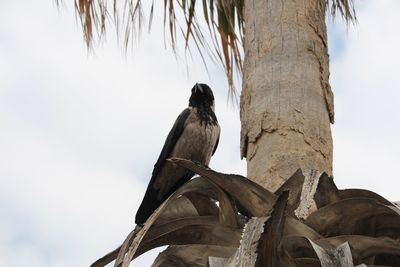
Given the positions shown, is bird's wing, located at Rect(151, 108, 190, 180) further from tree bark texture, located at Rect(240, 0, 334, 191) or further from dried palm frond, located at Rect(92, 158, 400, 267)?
dried palm frond, located at Rect(92, 158, 400, 267)

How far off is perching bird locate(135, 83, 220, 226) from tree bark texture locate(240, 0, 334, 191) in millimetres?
2091

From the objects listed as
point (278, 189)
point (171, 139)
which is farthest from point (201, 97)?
point (278, 189)

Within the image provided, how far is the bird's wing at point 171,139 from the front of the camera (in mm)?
6289

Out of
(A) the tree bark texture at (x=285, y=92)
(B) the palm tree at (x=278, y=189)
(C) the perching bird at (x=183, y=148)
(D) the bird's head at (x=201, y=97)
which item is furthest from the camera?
(D) the bird's head at (x=201, y=97)

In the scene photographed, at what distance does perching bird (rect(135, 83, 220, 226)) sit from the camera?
6.18 meters

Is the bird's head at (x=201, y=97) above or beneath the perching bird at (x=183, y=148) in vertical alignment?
above

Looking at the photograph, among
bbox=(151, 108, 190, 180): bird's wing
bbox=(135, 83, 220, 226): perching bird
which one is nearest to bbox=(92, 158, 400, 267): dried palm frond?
bbox=(135, 83, 220, 226): perching bird

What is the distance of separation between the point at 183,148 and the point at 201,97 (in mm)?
559

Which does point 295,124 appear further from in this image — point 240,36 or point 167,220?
point 240,36

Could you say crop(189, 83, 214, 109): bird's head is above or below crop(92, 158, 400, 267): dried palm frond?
above

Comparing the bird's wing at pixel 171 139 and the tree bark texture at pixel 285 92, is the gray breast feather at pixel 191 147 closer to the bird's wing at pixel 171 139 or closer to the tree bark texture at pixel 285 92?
the bird's wing at pixel 171 139

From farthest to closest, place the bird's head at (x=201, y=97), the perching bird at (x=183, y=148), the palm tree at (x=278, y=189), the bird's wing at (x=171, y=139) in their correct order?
1. the bird's head at (x=201, y=97)
2. the bird's wing at (x=171, y=139)
3. the perching bird at (x=183, y=148)
4. the palm tree at (x=278, y=189)

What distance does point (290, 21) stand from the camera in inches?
157

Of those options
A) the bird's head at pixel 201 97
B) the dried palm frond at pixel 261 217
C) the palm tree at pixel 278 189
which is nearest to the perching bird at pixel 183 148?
the bird's head at pixel 201 97
